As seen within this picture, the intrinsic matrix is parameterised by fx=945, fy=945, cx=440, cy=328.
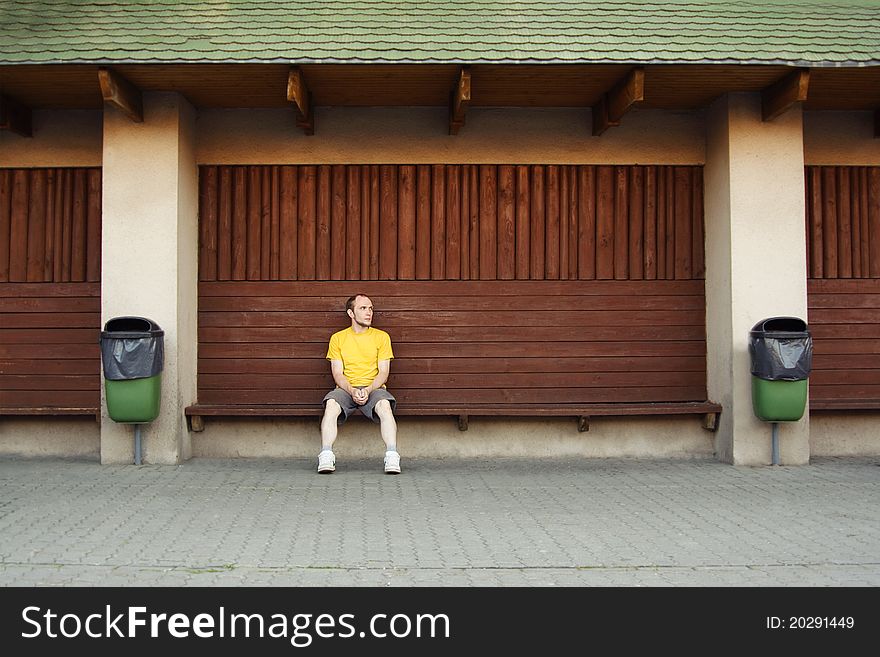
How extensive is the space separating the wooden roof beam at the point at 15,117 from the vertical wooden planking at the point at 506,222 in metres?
4.93

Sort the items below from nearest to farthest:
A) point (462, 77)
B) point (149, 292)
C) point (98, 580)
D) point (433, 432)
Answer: point (98, 580)
point (462, 77)
point (149, 292)
point (433, 432)

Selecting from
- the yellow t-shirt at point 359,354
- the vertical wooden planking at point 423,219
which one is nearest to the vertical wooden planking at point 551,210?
the vertical wooden planking at point 423,219

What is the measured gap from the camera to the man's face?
9.16 metres

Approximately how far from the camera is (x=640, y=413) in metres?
9.42

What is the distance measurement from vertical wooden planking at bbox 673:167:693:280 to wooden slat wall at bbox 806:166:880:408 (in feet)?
4.22

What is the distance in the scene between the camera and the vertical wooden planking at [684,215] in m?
10.0

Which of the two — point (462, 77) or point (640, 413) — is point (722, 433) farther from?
point (462, 77)

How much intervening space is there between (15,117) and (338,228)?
11.2 ft

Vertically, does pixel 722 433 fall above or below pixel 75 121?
below

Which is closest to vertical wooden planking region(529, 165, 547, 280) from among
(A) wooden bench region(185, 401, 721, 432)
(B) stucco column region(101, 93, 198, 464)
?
(A) wooden bench region(185, 401, 721, 432)

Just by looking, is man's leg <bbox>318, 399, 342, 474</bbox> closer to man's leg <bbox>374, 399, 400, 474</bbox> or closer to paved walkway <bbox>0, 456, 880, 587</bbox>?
paved walkway <bbox>0, 456, 880, 587</bbox>

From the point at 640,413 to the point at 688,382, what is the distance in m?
0.83

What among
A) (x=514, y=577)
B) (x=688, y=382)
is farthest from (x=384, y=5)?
(x=514, y=577)

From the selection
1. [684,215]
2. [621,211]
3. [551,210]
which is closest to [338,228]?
[551,210]
